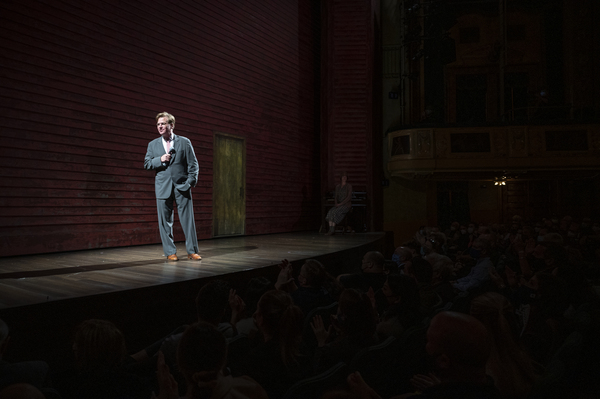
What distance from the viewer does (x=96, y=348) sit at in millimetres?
1625

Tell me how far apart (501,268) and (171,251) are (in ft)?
11.8

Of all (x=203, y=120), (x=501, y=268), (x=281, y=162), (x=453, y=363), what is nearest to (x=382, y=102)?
(x=281, y=162)

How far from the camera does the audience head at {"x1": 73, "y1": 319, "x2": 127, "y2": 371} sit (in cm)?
163

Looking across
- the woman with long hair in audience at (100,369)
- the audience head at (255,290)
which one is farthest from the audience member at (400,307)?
the woman with long hair in audience at (100,369)

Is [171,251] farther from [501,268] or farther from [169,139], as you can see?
[501,268]

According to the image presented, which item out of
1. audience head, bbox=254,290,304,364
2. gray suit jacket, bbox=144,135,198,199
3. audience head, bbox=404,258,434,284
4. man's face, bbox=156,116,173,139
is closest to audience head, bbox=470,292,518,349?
audience head, bbox=254,290,304,364

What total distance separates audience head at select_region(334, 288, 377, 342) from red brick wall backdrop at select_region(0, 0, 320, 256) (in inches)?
192

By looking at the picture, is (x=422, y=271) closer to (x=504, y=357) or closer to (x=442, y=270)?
(x=442, y=270)

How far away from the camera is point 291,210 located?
10453 millimetres

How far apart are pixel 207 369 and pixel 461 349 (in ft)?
2.59

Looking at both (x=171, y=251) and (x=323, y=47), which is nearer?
(x=171, y=251)

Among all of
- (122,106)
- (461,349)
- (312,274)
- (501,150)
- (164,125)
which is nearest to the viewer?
(461,349)

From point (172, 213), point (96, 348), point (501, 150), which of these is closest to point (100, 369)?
point (96, 348)

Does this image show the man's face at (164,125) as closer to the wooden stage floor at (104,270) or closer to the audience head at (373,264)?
the wooden stage floor at (104,270)
